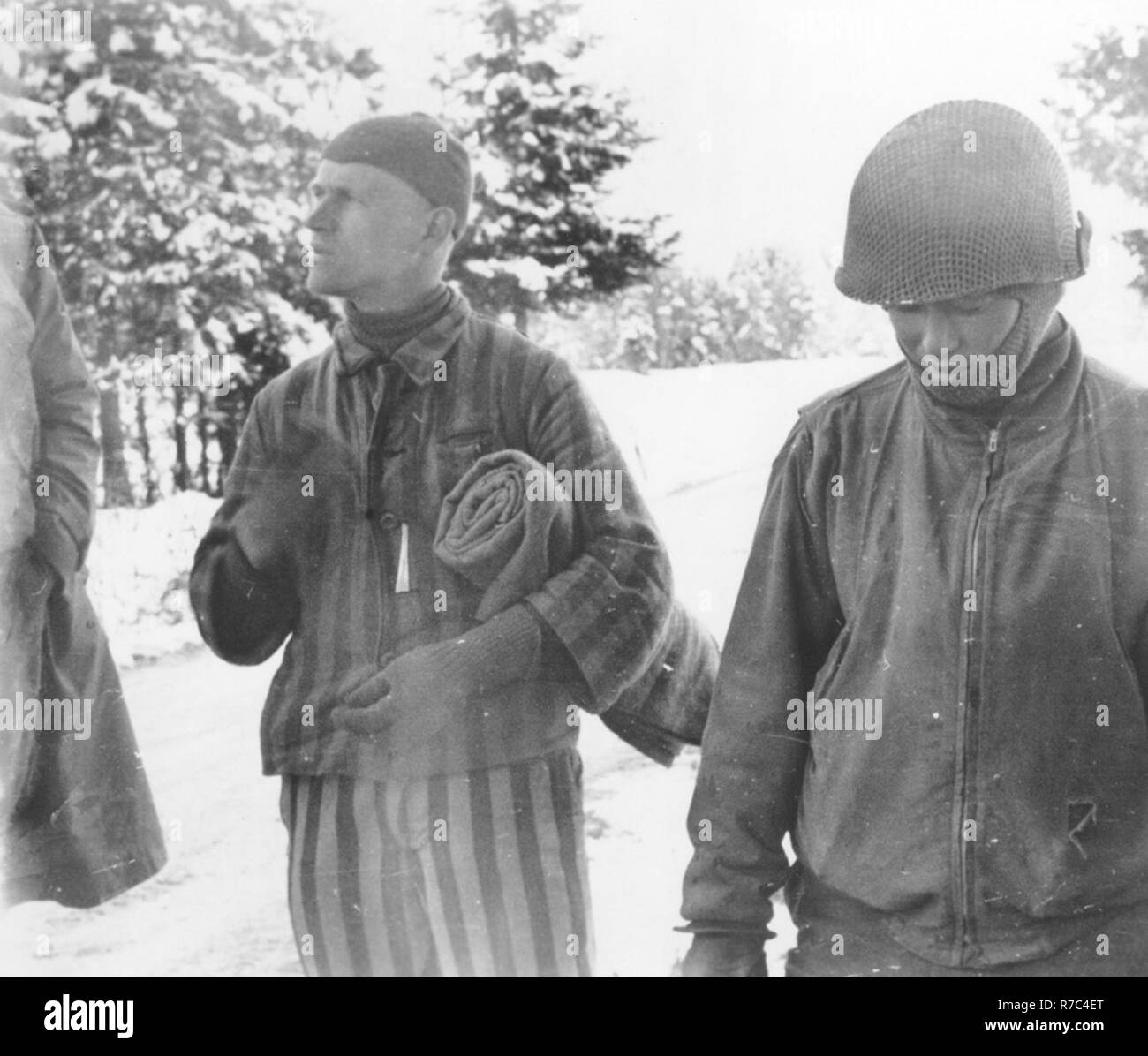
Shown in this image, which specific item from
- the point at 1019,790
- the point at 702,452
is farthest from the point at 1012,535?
the point at 702,452

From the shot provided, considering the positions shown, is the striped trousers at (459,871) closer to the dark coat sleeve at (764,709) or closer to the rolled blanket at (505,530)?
the rolled blanket at (505,530)

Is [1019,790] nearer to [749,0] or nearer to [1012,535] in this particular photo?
[1012,535]

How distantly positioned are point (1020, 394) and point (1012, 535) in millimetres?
265

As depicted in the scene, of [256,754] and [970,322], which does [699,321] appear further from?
[256,754]

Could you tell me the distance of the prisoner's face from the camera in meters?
2.87

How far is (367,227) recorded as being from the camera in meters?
3.56

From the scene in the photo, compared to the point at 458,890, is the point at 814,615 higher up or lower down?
higher up

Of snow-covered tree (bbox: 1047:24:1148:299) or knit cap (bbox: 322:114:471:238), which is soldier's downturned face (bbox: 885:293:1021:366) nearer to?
snow-covered tree (bbox: 1047:24:1148:299)

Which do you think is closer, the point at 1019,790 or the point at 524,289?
the point at 1019,790

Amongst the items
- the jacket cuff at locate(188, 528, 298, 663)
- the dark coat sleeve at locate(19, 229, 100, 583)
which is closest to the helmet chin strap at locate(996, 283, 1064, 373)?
the jacket cuff at locate(188, 528, 298, 663)

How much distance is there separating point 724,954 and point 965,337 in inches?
48.4

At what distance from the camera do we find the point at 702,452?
355 centimetres

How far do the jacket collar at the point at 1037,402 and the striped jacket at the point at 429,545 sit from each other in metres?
0.84

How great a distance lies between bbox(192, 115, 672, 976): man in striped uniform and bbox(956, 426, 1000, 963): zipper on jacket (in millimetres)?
805
